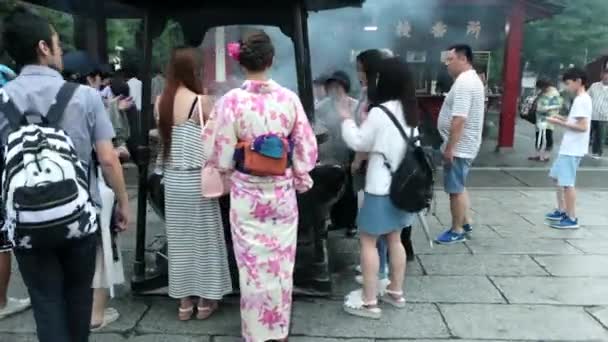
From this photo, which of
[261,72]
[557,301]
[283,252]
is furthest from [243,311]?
[557,301]

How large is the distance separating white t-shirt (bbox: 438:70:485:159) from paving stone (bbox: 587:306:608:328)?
5.23 feet

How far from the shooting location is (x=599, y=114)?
9.95 metres

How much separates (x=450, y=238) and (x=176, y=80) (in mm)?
3026

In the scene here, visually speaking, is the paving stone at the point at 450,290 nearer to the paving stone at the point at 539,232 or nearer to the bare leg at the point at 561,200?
the paving stone at the point at 539,232

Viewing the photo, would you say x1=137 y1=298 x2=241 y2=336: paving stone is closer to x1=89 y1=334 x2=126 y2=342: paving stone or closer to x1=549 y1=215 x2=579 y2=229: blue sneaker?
x1=89 y1=334 x2=126 y2=342: paving stone

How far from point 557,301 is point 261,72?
2625mm

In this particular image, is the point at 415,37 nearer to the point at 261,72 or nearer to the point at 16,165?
the point at 261,72

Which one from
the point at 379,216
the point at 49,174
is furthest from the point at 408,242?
the point at 49,174

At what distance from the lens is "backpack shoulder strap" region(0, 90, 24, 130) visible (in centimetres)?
228

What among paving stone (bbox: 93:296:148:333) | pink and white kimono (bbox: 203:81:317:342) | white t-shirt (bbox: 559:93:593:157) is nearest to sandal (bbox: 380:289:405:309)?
pink and white kimono (bbox: 203:81:317:342)

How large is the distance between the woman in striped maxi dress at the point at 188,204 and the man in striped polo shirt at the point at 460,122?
7.45 ft

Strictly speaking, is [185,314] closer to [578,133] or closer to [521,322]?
[521,322]

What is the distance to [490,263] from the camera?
438 cm

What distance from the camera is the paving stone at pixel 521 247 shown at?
15.3 ft
